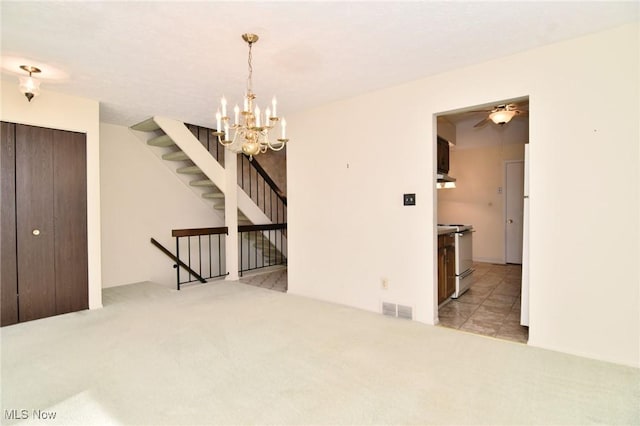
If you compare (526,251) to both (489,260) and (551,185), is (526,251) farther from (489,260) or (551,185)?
(489,260)

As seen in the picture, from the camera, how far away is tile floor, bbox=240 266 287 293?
5055 mm

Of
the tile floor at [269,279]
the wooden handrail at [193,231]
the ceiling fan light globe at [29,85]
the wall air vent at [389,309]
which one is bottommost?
the tile floor at [269,279]

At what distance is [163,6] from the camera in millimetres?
2053

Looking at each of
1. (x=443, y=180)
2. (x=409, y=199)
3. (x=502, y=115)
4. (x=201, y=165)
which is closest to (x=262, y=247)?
(x=201, y=165)

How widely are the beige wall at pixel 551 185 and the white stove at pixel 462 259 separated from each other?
3.68 ft

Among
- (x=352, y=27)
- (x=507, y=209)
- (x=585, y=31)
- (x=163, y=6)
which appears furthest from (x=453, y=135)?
(x=163, y=6)

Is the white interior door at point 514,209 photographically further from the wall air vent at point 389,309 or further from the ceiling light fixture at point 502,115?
the wall air vent at point 389,309

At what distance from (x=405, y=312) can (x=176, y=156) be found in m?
4.25

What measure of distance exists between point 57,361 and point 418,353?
9.41 feet

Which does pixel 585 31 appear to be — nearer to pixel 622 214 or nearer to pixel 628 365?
pixel 622 214

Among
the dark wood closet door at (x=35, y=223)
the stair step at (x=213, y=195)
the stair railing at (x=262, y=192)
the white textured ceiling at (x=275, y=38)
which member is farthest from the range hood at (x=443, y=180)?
the dark wood closet door at (x=35, y=223)

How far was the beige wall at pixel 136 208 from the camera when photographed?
490 centimetres

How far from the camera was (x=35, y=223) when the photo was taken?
353 centimetres

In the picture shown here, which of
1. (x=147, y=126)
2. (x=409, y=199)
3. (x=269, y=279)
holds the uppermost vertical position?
(x=147, y=126)
